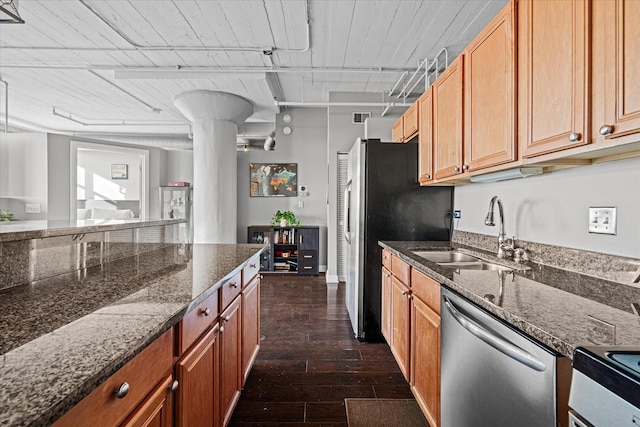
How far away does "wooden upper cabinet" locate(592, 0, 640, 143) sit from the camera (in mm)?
929

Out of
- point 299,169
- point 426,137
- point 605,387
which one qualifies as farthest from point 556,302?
point 299,169

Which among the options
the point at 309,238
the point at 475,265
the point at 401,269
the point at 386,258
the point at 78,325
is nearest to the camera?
the point at 78,325

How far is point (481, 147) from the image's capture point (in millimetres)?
1706

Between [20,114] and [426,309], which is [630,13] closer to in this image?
[426,309]

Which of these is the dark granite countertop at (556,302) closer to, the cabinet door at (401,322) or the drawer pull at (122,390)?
the cabinet door at (401,322)

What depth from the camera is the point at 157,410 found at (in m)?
0.87

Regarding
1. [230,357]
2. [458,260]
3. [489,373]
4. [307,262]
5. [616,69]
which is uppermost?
[616,69]

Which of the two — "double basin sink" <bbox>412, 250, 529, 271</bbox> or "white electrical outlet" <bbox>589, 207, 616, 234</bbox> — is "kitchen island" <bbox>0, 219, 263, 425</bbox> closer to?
"double basin sink" <bbox>412, 250, 529, 271</bbox>

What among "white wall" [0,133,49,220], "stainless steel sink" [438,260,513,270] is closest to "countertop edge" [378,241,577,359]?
"stainless steel sink" [438,260,513,270]

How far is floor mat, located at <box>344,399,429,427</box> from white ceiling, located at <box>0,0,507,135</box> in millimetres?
Result: 3023

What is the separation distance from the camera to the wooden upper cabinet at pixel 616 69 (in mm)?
929

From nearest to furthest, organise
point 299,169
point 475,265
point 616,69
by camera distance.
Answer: point 616,69, point 475,265, point 299,169

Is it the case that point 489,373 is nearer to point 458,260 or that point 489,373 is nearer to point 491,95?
→ point 458,260

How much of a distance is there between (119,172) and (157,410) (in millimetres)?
8495
